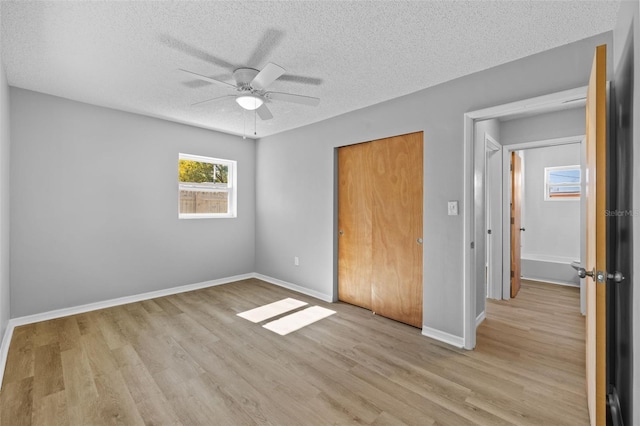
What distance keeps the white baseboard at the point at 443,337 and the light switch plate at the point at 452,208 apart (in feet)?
3.72

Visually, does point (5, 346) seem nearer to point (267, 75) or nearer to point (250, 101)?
point (250, 101)

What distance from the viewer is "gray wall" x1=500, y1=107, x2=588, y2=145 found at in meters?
3.59

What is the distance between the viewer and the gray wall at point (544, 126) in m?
3.59

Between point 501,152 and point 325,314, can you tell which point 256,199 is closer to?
point 325,314

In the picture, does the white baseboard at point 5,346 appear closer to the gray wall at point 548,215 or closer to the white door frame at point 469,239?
the white door frame at point 469,239

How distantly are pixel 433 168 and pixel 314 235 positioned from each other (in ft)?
6.29

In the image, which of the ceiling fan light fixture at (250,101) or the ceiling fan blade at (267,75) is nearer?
the ceiling fan blade at (267,75)

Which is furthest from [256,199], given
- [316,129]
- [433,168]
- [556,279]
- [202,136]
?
[556,279]

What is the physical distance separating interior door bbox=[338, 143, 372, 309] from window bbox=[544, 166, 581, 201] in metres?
3.98

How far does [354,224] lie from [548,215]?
407 cm

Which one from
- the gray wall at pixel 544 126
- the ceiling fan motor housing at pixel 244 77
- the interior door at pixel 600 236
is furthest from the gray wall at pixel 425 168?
the gray wall at pixel 544 126

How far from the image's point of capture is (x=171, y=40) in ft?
6.93

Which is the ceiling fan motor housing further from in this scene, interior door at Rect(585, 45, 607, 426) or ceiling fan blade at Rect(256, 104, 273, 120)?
interior door at Rect(585, 45, 607, 426)

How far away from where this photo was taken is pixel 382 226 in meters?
3.40
